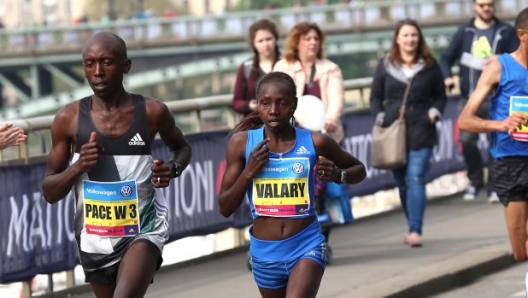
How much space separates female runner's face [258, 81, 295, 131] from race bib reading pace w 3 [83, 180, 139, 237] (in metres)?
0.63

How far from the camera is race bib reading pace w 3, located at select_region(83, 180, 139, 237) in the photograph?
738 centimetres

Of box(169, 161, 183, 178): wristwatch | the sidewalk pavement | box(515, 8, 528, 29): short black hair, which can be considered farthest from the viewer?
the sidewalk pavement

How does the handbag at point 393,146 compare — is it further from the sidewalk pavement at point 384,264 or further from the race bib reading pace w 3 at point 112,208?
the race bib reading pace w 3 at point 112,208

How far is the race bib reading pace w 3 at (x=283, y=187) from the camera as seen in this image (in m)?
7.52

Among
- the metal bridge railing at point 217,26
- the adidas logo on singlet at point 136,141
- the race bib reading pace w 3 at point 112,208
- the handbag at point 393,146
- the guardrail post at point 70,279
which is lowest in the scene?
the metal bridge railing at point 217,26

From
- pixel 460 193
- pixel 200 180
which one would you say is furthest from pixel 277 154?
pixel 460 193

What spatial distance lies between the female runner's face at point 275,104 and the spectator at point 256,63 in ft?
14.0

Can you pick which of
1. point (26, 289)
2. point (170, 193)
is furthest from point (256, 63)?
point (26, 289)

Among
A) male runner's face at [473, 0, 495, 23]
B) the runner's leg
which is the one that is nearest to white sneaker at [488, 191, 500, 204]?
male runner's face at [473, 0, 495, 23]

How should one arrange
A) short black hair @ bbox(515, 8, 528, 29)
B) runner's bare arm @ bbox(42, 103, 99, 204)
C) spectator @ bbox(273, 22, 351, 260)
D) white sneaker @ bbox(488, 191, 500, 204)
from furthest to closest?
white sneaker @ bbox(488, 191, 500, 204) < spectator @ bbox(273, 22, 351, 260) < short black hair @ bbox(515, 8, 528, 29) < runner's bare arm @ bbox(42, 103, 99, 204)

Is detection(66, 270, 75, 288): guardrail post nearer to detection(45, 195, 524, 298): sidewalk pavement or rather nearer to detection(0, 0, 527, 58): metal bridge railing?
detection(45, 195, 524, 298): sidewalk pavement

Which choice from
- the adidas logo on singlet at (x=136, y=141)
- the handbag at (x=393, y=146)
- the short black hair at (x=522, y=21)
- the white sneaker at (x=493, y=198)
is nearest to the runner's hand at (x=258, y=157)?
the adidas logo on singlet at (x=136, y=141)

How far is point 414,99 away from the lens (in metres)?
12.5

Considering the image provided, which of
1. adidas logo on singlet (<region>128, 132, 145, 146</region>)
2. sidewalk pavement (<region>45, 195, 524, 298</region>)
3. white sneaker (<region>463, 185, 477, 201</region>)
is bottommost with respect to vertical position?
white sneaker (<region>463, 185, 477, 201</region>)
